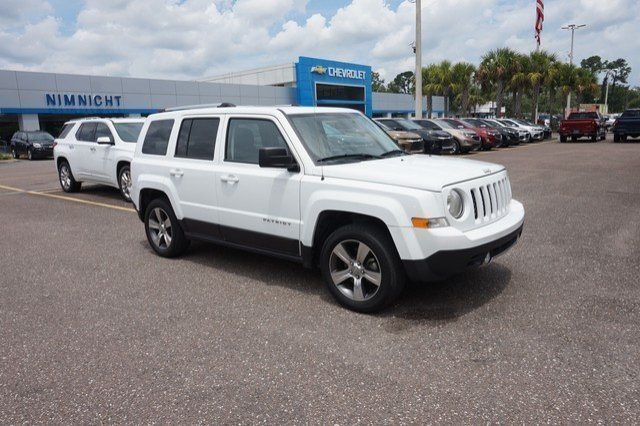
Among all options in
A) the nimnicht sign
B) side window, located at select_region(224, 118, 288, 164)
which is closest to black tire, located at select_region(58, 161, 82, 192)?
side window, located at select_region(224, 118, 288, 164)

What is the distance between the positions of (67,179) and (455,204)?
11254 mm

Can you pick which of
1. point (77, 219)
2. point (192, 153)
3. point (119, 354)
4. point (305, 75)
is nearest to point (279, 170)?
point (192, 153)

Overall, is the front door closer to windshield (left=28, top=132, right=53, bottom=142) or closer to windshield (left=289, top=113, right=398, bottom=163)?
windshield (left=289, top=113, right=398, bottom=163)

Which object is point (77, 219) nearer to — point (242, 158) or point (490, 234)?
point (242, 158)

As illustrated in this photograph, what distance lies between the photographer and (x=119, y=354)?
3.81m

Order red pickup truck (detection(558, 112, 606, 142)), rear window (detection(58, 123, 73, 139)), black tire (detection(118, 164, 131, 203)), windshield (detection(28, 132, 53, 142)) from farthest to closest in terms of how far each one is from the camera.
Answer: red pickup truck (detection(558, 112, 606, 142)) < windshield (detection(28, 132, 53, 142)) < rear window (detection(58, 123, 73, 139)) < black tire (detection(118, 164, 131, 203))

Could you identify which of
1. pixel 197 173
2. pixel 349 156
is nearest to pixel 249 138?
pixel 197 173

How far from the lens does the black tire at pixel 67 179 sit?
12563 millimetres

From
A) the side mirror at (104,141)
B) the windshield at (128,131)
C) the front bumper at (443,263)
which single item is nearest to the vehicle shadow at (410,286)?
the front bumper at (443,263)

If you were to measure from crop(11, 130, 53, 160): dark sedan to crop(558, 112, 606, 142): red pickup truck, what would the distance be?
28859mm

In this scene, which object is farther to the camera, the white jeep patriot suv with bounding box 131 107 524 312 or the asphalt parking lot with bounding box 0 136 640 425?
the white jeep patriot suv with bounding box 131 107 524 312

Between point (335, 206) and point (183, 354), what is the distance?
5.61 ft

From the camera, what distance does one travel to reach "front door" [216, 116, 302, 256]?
15.9 feet

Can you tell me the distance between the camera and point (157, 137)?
20.7ft
